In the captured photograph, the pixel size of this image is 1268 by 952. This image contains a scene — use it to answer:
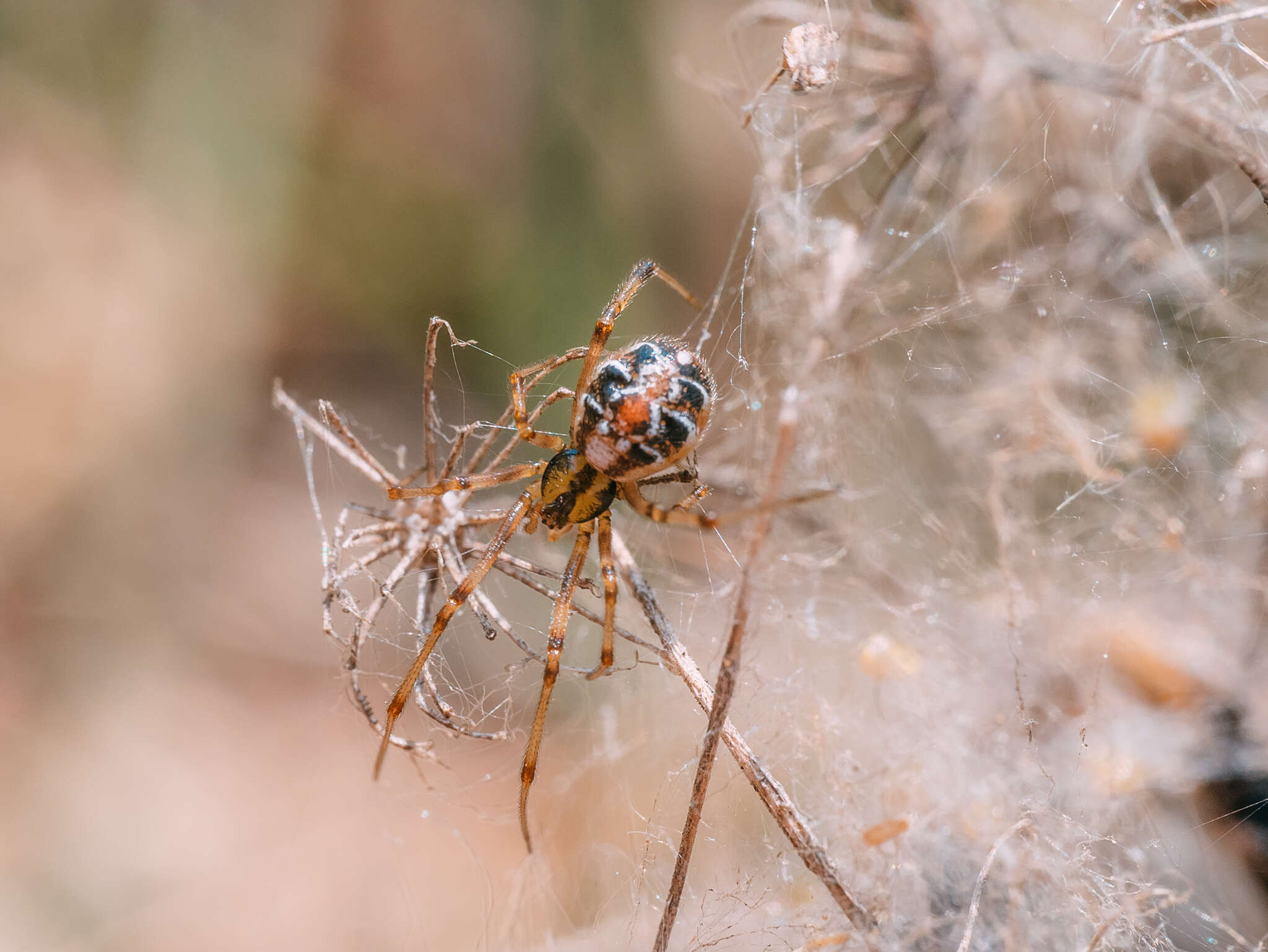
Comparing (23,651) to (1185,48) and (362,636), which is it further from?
(1185,48)

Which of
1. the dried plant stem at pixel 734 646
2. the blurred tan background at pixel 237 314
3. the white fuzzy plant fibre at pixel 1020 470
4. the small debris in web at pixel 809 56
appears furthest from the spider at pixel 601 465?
the blurred tan background at pixel 237 314

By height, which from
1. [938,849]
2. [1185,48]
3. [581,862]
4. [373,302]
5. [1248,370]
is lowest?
[581,862]

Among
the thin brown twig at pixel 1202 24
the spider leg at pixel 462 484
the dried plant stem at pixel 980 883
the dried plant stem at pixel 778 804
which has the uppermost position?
the thin brown twig at pixel 1202 24

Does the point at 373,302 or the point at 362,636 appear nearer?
the point at 362,636

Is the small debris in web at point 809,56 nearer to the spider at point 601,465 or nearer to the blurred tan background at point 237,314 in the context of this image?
the spider at point 601,465

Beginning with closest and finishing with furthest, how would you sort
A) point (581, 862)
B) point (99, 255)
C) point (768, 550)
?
point (768, 550)
point (581, 862)
point (99, 255)

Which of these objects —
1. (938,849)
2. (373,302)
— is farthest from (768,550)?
(373,302)

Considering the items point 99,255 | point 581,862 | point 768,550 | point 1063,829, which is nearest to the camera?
point 768,550
